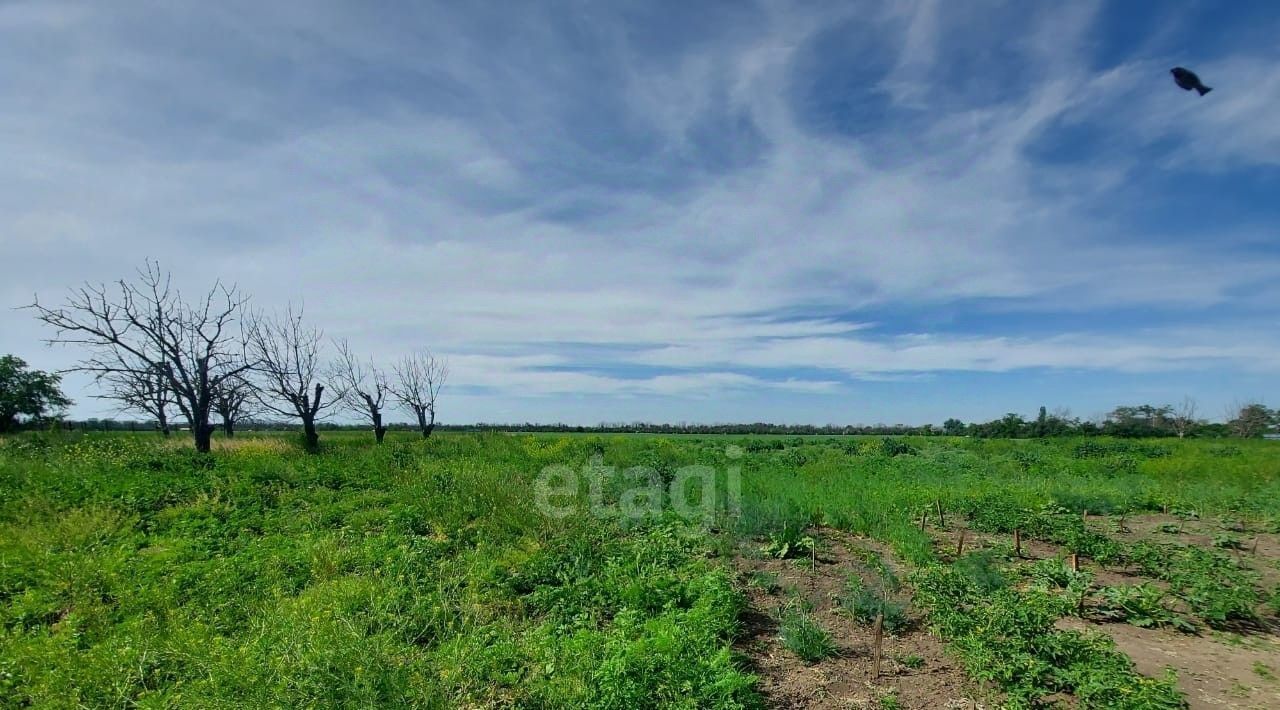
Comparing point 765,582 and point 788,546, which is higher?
point 788,546

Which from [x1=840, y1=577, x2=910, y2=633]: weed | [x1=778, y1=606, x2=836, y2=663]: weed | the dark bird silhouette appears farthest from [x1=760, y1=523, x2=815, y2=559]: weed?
the dark bird silhouette

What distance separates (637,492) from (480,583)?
4.95 meters

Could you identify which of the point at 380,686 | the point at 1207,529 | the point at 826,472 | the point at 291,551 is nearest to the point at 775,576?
the point at 380,686

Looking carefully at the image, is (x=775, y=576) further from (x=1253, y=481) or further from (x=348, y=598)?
(x=1253, y=481)

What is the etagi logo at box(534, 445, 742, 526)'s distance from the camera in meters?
8.52

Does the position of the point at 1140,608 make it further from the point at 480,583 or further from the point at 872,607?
the point at 480,583

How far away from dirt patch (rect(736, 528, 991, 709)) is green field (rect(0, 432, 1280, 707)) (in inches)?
7.5

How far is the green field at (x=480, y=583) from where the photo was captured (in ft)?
12.6

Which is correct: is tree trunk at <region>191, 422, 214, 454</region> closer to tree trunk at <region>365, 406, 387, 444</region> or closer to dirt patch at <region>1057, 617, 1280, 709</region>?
tree trunk at <region>365, 406, 387, 444</region>

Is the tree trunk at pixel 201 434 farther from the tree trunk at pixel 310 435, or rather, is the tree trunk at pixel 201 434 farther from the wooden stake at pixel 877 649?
the wooden stake at pixel 877 649

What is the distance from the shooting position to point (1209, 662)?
4348 mm

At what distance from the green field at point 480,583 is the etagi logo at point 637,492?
5.5 inches

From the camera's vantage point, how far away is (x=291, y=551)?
6750 mm

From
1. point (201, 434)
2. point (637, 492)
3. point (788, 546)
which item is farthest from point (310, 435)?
point (788, 546)
